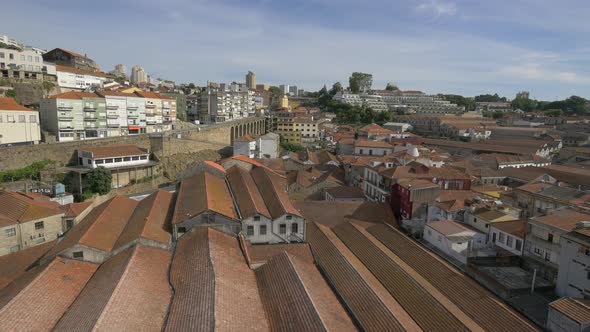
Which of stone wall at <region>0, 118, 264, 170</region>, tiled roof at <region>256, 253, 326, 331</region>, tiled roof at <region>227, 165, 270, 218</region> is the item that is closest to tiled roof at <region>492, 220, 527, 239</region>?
tiled roof at <region>256, 253, 326, 331</region>

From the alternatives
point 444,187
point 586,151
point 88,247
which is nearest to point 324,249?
point 88,247

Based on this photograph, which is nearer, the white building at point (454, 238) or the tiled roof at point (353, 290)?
the tiled roof at point (353, 290)

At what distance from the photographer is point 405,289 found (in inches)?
687

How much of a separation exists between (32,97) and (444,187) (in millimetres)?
48079

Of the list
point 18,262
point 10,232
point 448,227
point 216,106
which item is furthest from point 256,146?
point 18,262

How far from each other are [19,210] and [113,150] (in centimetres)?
1844

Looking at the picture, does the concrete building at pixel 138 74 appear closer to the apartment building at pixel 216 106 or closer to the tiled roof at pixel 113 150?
the apartment building at pixel 216 106

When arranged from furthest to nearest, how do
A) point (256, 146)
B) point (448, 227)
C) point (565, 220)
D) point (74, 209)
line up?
point (256, 146) → point (74, 209) → point (448, 227) → point (565, 220)

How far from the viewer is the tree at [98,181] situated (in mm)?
34500

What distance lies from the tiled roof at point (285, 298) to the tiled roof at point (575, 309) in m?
9.85

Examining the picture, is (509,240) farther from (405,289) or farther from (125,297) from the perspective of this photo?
(125,297)

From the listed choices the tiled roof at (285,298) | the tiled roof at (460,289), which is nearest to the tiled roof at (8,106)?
the tiled roof at (285,298)

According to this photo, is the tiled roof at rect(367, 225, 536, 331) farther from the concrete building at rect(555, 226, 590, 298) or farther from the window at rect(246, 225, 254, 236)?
the window at rect(246, 225, 254, 236)

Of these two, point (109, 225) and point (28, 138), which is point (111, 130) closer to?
point (28, 138)
